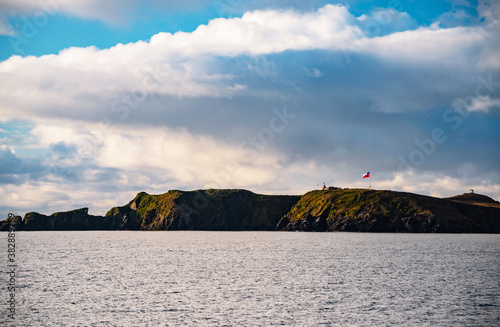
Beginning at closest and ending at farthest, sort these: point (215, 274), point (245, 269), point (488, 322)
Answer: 1. point (488, 322)
2. point (215, 274)
3. point (245, 269)

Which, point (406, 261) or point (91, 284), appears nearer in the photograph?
point (91, 284)

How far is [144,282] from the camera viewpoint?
187ft

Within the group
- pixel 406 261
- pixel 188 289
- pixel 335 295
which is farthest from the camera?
pixel 406 261

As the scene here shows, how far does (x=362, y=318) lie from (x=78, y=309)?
26436 mm

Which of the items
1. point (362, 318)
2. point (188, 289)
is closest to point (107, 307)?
point (188, 289)

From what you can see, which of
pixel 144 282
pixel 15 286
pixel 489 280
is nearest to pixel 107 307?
pixel 144 282

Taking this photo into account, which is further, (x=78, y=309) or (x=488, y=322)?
(x=78, y=309)

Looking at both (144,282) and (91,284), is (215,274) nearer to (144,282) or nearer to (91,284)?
(144,282)

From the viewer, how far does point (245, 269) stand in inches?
2793

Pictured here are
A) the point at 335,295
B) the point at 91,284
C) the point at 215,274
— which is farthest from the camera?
the point at 215,274

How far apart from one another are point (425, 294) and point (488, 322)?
1326cm

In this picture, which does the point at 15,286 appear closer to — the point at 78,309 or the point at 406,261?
the point at 78,309

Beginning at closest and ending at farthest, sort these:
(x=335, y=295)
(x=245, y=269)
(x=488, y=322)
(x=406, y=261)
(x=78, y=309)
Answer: (x=488, y=322) < (x=78, y=309) < (x=335, y=295) < (x=245, y=269) < (x=406, y=261)

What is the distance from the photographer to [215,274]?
64.8 metres
